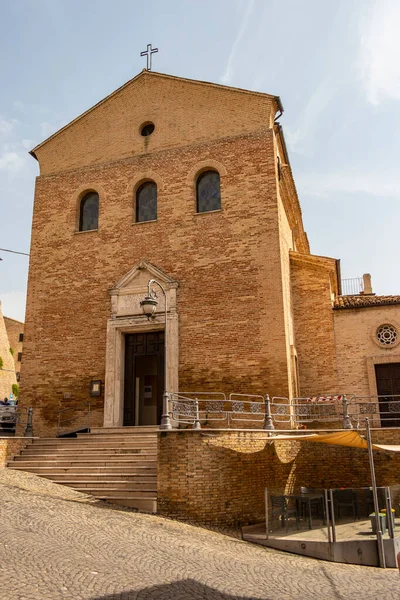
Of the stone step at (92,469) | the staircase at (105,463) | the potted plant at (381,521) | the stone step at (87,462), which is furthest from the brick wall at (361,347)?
the stone step at (92,469)

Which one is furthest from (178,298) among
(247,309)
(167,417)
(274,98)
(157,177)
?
(274,98)

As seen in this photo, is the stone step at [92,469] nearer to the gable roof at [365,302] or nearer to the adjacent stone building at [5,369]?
the gable roof at [365,302]

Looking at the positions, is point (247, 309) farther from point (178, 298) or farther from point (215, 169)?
A: point (215, 169)

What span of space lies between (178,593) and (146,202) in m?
13.4

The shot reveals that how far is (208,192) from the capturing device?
16.9 metres

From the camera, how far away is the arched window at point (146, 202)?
17.4 meters

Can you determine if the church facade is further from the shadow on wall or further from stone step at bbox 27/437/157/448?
the shadow on wall

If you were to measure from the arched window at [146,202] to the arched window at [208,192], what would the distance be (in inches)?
62.0

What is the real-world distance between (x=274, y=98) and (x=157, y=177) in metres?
4.53

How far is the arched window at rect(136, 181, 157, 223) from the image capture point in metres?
17.4

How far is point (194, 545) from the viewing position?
337 inches

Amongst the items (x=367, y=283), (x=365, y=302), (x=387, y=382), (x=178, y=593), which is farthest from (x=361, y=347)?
(x=367, y=283)

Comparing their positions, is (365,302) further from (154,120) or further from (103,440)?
(154,120)

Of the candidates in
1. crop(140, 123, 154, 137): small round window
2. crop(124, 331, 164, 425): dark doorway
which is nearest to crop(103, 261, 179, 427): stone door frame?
crop(124, 331, 164, 425): dark doorway
